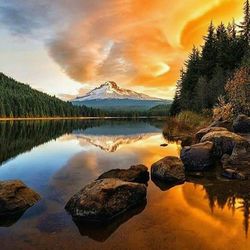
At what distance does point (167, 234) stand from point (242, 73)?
36.6 metres

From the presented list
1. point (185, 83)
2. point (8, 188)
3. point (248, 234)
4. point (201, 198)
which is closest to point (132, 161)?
point (201, 198)

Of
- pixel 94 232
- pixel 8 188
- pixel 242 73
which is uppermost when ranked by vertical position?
pixel 242 73

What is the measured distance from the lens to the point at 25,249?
29.3 feet

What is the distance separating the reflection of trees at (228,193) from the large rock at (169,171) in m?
0.69

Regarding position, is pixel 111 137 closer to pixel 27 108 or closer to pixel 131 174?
pixel 131 174

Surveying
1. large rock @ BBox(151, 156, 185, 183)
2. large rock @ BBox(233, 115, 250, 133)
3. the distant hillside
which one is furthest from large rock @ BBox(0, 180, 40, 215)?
the distant hillside

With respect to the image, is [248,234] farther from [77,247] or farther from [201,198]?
→ [77,247]

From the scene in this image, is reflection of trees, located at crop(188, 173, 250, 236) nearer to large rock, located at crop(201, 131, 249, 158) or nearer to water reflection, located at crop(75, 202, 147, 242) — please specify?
water reflection, located at crop(75, 202, 147, 242)

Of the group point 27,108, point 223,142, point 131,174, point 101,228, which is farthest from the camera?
point 27,108

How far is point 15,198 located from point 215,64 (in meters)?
60.7

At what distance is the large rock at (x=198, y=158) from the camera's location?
1978 cm

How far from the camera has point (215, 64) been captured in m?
66.4

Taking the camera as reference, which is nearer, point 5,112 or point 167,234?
point 167,234

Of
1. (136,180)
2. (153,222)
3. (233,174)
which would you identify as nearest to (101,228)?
(153,222)
